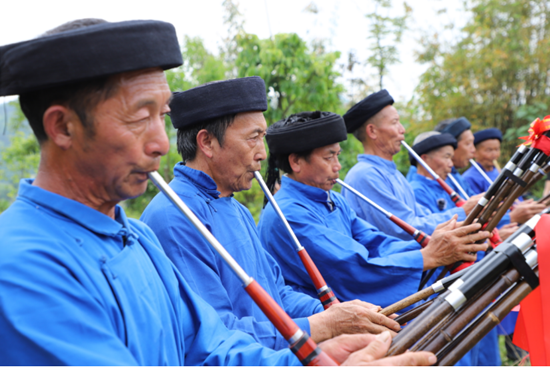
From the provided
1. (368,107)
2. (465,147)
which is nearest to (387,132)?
(368,107)

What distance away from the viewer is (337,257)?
10.1 ft

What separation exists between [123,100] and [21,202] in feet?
1.31

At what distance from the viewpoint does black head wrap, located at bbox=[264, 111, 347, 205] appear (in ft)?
10.9

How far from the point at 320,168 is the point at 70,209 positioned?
230cm

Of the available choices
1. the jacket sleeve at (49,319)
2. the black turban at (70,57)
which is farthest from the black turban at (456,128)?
the jacket sleeve at (49,319)

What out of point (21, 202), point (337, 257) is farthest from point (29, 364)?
point (337, 257)

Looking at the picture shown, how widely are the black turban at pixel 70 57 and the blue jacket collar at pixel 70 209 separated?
0.90 feet

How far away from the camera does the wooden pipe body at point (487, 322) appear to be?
1.39 meters

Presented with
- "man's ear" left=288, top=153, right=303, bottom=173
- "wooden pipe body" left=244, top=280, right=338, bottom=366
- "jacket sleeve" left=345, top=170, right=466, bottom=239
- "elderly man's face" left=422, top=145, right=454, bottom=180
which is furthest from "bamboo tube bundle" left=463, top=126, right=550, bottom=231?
"elderly man's face" left=422, top=145, right=454, bottom=180

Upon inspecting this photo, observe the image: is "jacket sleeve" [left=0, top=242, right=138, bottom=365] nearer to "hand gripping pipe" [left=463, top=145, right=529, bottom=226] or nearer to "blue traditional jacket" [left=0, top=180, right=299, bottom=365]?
"blue traditional jacket" [left=0, top=180, right=299, bottom=365]

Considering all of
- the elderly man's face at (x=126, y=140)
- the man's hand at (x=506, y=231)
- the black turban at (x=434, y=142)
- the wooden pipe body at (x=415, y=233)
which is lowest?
the man's hand at (x=506, y=231)

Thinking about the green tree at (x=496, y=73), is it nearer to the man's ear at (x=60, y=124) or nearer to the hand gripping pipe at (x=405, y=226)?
the hand gripping pipe at (x=405, y=226)

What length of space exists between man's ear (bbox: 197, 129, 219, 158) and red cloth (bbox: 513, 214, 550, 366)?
5.20ft

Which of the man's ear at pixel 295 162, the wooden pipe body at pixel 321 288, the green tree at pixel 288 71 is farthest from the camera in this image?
the green tree at pixel 288 71
